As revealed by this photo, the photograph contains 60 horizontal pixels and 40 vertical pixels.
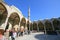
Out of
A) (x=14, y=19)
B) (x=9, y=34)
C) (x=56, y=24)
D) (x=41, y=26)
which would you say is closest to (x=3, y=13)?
(x=14, y=19)

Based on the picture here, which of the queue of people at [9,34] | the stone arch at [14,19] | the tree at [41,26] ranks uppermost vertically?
the stone arch at [14,19]

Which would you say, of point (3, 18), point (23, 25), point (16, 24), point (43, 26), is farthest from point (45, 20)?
point (3, 18)

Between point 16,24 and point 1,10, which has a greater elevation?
point 1,10

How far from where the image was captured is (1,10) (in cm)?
1975

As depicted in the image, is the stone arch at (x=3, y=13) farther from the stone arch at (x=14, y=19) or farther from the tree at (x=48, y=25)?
Answer: the tree at (x=48, y=25)

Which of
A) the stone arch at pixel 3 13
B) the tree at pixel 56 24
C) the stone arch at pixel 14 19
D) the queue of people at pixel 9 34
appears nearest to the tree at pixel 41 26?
the tree at pixel 56 24

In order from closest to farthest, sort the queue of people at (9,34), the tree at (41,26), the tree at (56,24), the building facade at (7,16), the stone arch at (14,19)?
1. the queue of people at (9,34)
2. the building facade at (7,16)
3. the stone arch at (14,19)
4. the tree at (56,24)
5. the tree at (41,26)

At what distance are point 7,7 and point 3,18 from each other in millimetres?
2459

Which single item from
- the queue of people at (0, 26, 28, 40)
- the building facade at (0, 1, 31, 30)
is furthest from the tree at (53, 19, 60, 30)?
the queue of people at (0, 26, 28, 40)

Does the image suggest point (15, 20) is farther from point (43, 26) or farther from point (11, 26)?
point (43, 26)

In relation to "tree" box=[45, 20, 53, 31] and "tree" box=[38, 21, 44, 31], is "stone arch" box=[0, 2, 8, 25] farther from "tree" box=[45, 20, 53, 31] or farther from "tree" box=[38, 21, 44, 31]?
"tree" box=[45, 20, 53, 31]

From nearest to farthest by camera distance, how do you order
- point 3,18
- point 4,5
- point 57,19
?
1. point 4,5
2. point 3,18
3. point 57,19

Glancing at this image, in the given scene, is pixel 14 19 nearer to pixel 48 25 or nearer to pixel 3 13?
pixel 3 13

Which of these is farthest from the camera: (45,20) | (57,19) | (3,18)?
(45,20)
